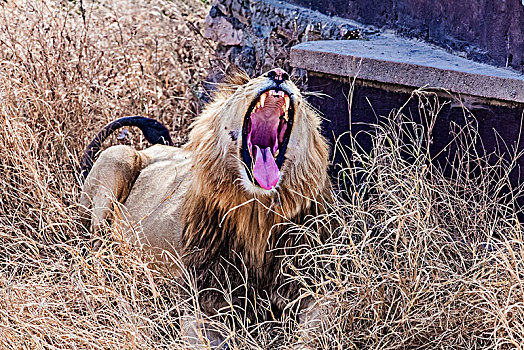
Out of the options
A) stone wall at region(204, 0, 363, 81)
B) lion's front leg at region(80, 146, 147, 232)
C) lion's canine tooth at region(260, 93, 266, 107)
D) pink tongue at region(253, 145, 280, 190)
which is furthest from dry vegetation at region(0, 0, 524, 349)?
lion's canine tooth at region(260, 93, 266, 107)

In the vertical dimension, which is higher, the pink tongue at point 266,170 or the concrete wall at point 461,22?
the concrete wall at point 461,22

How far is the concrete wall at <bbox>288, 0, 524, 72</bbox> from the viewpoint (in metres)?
3.35

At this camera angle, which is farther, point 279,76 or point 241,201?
point 241,201

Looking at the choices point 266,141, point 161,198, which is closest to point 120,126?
point 161,198

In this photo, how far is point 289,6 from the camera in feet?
16.6

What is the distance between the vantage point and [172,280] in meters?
2.80

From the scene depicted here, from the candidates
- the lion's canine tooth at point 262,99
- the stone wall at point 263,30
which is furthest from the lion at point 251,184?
the stone wall at point 263,30

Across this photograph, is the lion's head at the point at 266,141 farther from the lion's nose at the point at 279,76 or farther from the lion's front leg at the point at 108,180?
the lion's front leg at the point at 108,180

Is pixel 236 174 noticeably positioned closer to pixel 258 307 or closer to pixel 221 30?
pixel 258 307

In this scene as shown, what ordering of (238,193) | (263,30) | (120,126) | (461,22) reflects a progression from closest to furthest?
1. (238,193)
2. (461,22)
3. (120,126)
4. (263,30)

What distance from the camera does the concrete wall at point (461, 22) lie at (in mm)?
3346

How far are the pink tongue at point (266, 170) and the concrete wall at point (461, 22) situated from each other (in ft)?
4.57

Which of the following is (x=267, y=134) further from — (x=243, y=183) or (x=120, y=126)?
(x=120, y=126)

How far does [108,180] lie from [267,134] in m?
1.25
